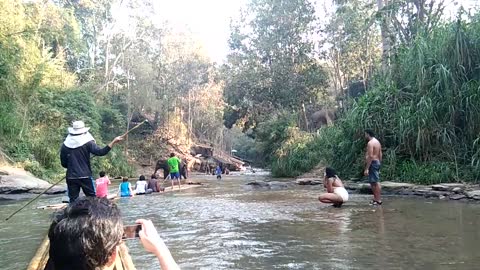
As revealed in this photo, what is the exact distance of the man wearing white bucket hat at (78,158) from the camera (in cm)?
607

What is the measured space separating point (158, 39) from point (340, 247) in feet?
131

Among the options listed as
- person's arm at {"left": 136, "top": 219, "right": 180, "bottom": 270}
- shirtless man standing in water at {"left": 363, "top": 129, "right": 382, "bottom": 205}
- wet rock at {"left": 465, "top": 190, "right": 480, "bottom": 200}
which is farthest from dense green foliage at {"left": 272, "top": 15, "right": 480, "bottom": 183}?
person's arm at {"left": 136, "top": 219, "right": 180, "bottom": 270}

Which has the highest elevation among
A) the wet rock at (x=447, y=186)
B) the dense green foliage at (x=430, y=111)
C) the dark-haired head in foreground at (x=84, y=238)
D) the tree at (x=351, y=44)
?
the tree at (x=351, y=44)

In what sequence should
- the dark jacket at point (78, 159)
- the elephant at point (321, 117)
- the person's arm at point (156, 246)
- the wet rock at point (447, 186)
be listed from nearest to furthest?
1. the person's arm at point (156, 246)
2. the dark jacket at point (78, 159)
3. the wet rock at point (447, 186)
4. the elephant at point (321, 117)

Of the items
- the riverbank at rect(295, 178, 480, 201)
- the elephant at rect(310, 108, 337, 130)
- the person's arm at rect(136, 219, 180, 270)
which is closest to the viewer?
the person's arm at rect(136, 219, 180, 270)

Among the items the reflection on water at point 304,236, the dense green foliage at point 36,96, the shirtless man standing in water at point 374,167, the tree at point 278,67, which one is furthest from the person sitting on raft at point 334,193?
the tree at point 278,67

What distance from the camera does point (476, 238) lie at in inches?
205

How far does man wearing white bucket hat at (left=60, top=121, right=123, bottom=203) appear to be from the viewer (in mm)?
6070

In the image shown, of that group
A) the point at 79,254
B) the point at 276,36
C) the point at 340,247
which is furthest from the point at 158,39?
the point at 79,254

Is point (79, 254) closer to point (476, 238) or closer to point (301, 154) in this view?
point (476, 238)

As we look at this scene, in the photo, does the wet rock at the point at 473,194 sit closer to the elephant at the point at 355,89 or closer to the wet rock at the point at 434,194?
the wet rock at the point at 434,194

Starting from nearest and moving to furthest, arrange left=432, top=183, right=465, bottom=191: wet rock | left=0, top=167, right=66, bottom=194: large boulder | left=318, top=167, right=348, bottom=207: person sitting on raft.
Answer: left=318, top=167, right=348, bottom=207: person sitting on raft
left=432, top=183, right=465, bottom=191: wet rock
left=0, top=167, right=66, bottom=194: large boulder

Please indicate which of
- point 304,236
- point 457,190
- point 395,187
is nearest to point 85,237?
point 304,236

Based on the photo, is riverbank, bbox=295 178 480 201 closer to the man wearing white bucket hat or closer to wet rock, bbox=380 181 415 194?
wet rock, bbox=380 181 415 194
